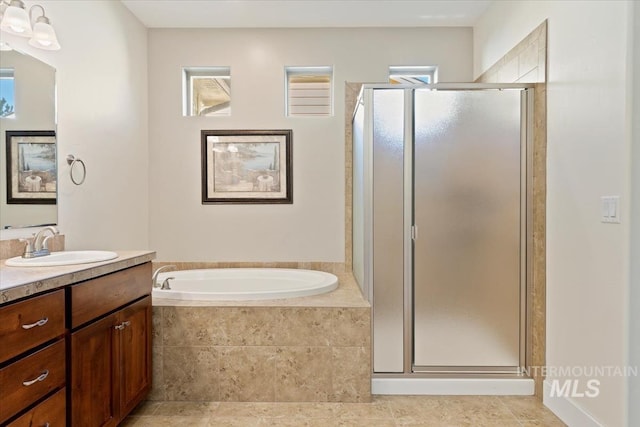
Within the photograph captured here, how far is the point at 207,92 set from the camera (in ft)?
12.1

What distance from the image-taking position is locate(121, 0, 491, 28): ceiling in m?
3.09

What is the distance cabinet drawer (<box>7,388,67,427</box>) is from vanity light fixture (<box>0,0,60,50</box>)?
5.65 feet

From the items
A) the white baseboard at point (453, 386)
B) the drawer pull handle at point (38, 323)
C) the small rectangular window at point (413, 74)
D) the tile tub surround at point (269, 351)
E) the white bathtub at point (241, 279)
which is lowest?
the white baseboard at point (453, 386)

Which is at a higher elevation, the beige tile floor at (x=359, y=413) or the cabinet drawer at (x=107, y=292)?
the cabinet drawer at (x=107, y=292)

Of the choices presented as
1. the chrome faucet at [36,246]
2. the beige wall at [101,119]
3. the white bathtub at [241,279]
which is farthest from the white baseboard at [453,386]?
the beige wall at [101,119]

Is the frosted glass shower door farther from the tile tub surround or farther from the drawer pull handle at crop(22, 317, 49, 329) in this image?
the drawer pull handle at crop(22, 317, 49, 329)

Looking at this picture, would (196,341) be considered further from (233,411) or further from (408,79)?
(408,79)

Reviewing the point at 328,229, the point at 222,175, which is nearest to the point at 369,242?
the point at 328,229

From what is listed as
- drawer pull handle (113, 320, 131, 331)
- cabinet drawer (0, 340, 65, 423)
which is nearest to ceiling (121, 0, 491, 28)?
drawer pull handle (113, 320, 131, 331)

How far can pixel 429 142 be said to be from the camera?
2451 millimetres

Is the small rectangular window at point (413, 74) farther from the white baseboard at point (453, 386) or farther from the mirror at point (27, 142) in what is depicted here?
the mirror at point (27, 142)

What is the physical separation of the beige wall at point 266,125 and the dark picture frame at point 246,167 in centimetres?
7

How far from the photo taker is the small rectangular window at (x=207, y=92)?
12.0 feet

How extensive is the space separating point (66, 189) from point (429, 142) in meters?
2.26
